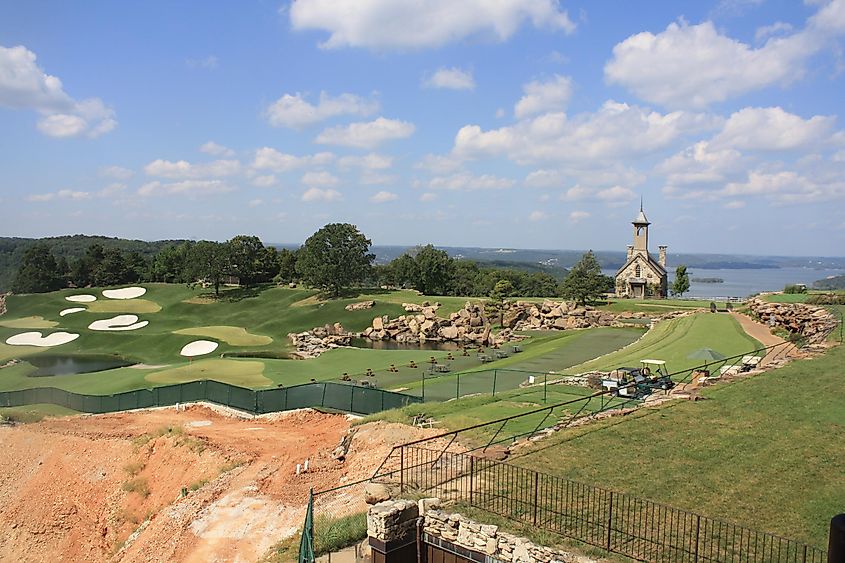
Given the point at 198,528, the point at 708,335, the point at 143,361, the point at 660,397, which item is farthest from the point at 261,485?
the point at 143,361

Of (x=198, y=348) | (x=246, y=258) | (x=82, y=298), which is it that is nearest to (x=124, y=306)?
(x=82, y=298)

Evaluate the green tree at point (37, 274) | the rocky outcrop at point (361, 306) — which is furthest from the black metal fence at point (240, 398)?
the green tree at point (37, 274)

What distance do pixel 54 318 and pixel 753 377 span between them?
77717 millimetres

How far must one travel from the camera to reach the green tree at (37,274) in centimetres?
9394

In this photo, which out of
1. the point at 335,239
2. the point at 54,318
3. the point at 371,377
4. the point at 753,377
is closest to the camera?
the point at 753,377

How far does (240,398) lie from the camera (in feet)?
102

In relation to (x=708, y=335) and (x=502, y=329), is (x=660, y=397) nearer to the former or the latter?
(x=708, y=335)

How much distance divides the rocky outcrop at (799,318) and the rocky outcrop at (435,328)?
2208cm

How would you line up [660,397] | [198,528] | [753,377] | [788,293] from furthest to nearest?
1. [788,293]
2. [753,377]
3. [660,397]
4. [198,528]

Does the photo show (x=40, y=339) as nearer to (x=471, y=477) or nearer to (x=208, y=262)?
(x=208, y=262)

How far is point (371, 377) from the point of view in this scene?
36781 millimetres

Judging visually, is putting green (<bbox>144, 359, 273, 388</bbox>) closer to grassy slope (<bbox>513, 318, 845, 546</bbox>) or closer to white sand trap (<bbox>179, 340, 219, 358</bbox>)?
white sand trap (<bbox>179, 340, 219, 358</bbox>)

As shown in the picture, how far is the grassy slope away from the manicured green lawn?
9.02 metres

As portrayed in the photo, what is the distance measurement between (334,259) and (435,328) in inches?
955
